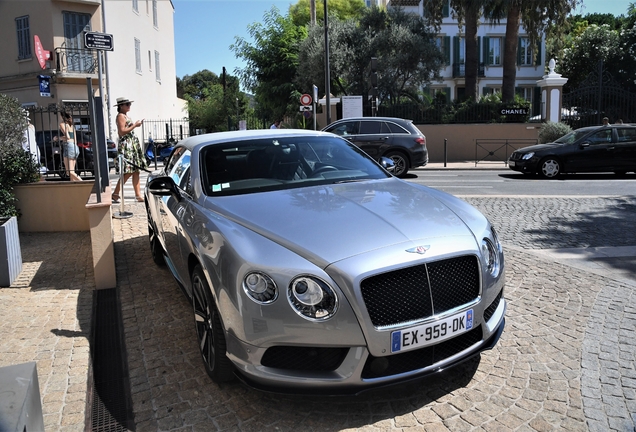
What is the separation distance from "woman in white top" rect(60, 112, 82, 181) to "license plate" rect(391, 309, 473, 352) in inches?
280

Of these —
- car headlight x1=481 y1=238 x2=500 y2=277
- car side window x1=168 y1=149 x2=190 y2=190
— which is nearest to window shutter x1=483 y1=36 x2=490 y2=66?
car side window x1=168 y1=149 x2=190 y2=190

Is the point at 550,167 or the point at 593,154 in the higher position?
the point at 593,154

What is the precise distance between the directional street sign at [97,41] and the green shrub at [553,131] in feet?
58.4

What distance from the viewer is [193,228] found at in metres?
3.76

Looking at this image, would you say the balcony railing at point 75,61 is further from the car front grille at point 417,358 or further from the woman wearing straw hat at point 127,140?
the car front grille at point 417,358

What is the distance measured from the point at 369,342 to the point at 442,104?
2288cm

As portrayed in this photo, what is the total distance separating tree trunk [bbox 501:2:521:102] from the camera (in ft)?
79.5

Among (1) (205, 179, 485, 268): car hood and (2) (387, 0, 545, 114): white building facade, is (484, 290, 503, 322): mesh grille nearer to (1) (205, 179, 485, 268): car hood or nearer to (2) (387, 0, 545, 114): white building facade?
(1) (205, 179, 485, 268): car hood

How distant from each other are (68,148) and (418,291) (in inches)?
293

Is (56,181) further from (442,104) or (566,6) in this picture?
(566,6)

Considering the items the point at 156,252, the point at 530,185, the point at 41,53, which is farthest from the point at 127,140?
the point at 41,53

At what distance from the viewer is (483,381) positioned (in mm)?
3412

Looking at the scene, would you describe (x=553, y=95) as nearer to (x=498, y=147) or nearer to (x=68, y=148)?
(x=498, y=147)

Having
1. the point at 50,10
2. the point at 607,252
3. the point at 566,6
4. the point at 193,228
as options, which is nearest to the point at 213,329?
the point at 193,228
